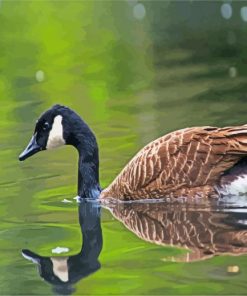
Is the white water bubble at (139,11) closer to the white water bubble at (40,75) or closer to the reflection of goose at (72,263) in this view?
the white water bubble at (40,75)

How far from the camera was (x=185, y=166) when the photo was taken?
1048 cm

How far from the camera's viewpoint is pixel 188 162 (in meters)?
10.5

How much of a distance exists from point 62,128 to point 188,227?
2.36m

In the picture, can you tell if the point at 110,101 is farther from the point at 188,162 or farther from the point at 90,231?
the point at 90,231

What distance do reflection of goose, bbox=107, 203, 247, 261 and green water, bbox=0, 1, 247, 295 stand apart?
0.16 meters

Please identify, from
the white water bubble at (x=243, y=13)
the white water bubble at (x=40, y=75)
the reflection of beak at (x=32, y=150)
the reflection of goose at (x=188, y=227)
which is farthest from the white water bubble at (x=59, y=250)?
the white water bubble at (x=243, y=13)

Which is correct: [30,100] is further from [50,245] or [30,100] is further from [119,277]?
[119,277]

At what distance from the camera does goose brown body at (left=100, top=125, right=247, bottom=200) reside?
10.3 meters

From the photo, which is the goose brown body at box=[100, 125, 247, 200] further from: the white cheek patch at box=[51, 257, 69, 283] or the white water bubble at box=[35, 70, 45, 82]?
the white water bubble at box=[35, 70, 45, 82]

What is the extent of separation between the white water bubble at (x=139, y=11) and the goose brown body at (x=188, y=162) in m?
16.1

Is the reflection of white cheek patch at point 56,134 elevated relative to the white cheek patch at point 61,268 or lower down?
elevated

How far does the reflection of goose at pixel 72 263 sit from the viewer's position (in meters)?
8.43

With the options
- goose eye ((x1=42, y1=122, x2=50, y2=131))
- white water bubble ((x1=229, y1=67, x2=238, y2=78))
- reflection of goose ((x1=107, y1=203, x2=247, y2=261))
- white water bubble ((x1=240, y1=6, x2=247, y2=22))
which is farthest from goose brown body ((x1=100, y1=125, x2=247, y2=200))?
white water bubble ((x1=240, y1=6, x2=247, y2=22))

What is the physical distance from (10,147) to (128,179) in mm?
3164
